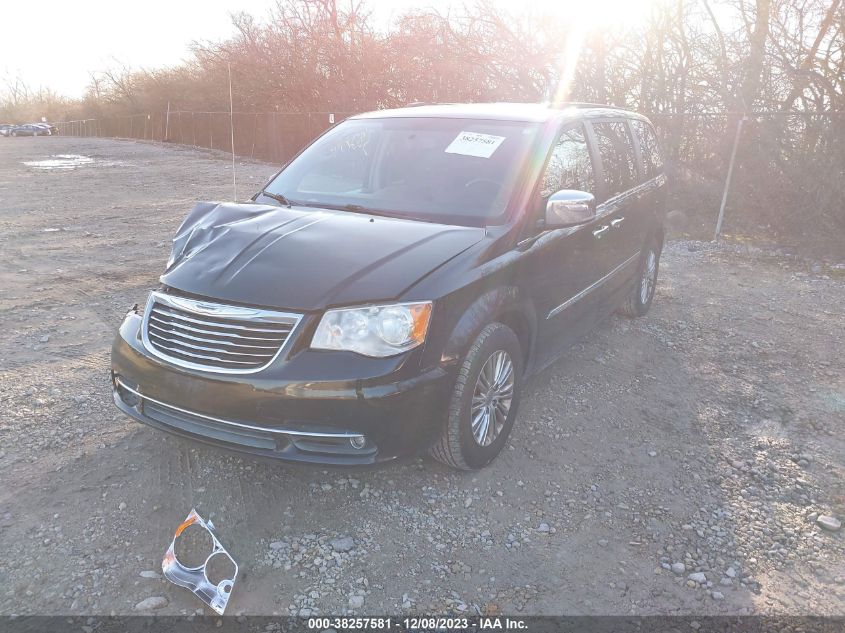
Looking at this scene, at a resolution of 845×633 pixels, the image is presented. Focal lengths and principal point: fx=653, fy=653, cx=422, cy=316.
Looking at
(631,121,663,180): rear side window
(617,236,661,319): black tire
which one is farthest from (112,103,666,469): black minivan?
(617,236,661,319): black tire

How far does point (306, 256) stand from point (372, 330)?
540 mm

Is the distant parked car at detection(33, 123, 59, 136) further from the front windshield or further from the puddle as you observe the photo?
the front windshield

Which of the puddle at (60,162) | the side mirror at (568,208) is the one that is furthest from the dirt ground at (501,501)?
the puddle at (60,162)

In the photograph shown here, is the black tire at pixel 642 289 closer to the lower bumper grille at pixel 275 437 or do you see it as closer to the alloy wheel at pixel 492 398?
the alloy wheel at pixel 492 398

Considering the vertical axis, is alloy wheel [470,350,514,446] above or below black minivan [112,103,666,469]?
below

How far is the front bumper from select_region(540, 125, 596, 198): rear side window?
1.57 m

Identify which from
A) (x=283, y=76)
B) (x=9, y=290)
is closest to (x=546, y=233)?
(x=9, y=290)

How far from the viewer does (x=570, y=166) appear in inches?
164

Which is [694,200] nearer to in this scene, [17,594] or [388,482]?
[388,482]

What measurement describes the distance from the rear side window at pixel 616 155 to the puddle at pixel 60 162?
812 inches

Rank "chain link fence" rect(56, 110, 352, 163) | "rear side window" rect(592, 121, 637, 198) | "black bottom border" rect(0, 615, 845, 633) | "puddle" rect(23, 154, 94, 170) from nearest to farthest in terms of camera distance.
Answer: "black bottom border" rect(0, 615, 845, 633)
"rear side window" rect(592, 121, 637, 198)
"puddle" rect(23, 154, 94, 170)
"chain link fence" rect(56, 110, 352, 163)

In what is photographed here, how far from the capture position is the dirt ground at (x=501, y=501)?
266 cm

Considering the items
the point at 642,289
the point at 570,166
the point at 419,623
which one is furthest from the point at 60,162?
the point at 419,623

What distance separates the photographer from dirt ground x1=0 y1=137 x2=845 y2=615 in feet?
8.73
